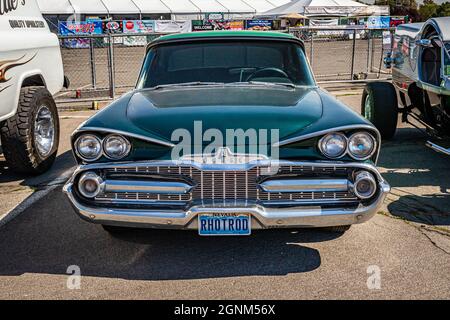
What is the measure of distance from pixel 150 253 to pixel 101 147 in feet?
2.83

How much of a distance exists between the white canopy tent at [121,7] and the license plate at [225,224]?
42312 millimetres

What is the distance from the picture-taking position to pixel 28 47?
5.77 m

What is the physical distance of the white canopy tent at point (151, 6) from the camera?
44344 mm

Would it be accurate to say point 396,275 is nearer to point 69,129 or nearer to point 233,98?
point 233,98

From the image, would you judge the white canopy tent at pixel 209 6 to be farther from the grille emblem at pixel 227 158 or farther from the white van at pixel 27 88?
the grille emblem at pixel 227 158

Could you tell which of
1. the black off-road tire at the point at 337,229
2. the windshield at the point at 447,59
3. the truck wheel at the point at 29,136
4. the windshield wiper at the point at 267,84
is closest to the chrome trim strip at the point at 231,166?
the black off-road tire at the point at 337,229

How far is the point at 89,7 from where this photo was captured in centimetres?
4322

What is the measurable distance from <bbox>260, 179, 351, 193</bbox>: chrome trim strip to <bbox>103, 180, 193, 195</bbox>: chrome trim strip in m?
0.49

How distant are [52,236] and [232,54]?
2.15m

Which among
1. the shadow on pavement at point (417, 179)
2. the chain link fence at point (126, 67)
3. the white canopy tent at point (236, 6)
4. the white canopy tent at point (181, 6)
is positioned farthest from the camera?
the white canopy tent at point (236, 6)

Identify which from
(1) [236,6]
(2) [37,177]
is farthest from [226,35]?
(1) [236,6]

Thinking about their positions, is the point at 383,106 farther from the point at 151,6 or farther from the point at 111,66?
the point at 151,6

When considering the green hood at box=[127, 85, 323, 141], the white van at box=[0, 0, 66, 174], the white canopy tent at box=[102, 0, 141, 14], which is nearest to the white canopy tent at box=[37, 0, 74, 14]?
the white canopy tent at box=[102, 0, 141, 14]
